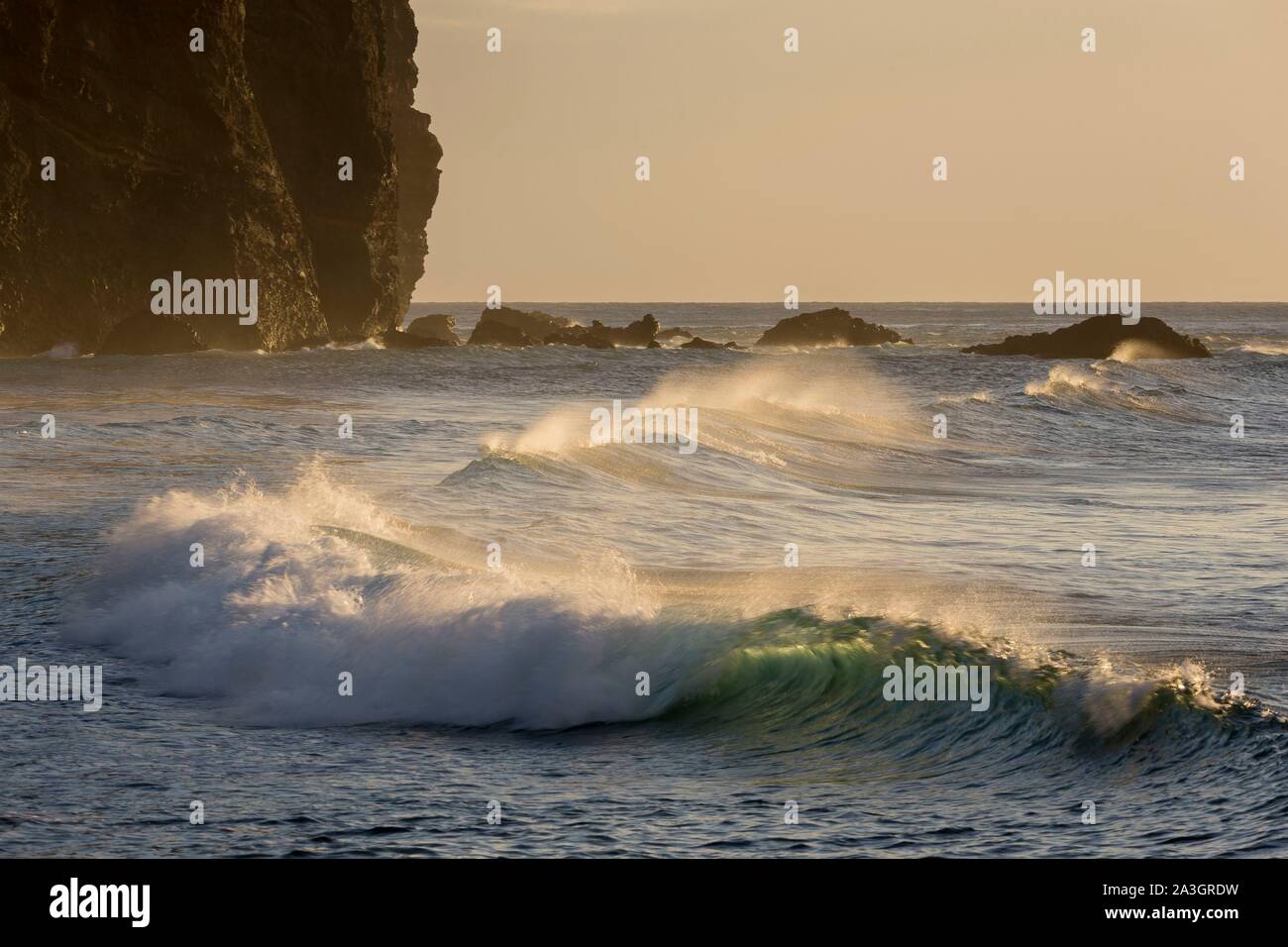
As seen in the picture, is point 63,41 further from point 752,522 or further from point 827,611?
point 827,611

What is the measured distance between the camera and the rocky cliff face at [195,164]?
56938 mm

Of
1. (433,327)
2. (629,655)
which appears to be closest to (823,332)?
(433,327)

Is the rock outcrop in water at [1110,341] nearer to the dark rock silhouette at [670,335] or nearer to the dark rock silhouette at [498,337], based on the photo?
the dark rock silhouette at [498,337]

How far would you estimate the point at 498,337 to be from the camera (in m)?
78.8

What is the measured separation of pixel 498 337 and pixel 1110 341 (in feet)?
98.6

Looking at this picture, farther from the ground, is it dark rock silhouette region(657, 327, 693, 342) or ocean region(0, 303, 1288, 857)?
dark rock silhouette region(657, 327, 693, 342)

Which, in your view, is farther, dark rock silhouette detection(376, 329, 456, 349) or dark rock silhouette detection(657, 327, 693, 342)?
dark rock silhouette detection(657, 327, 693, 342)

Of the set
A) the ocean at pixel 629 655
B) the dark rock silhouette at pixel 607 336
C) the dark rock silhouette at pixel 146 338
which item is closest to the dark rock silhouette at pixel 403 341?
the dark rock silhouette at pixel 607 336

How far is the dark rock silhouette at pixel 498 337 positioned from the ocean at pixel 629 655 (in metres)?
53.9

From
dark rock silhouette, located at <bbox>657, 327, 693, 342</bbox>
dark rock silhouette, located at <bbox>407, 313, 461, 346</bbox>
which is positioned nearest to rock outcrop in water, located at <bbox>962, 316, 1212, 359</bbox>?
dark rock silhouette, located at <bbox>657, 327, 693, 342</bbox>

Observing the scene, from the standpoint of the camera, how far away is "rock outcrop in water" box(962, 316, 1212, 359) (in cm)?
6725

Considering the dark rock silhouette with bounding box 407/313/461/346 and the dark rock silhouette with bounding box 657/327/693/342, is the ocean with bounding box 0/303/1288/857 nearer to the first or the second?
the dark rock silhouette with bounding box 407/313/461/346

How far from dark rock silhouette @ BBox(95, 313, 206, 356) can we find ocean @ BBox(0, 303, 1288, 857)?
118ft

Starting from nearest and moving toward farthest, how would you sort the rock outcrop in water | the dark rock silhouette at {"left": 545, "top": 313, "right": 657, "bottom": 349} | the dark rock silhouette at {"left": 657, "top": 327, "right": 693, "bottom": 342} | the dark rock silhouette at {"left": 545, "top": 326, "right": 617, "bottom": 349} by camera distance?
the rock outcrop in water, the dark rock silhouette at {"left": 545, "top": 326, "right": 617, "bottom": 349}, the dark rock silhouette at {"left": 545, "top": 313, "right": 657, "bottom": 349}, the dark rock silhouette at {"left": 657, "top": 327, "right": 693, "bottom": 342}
